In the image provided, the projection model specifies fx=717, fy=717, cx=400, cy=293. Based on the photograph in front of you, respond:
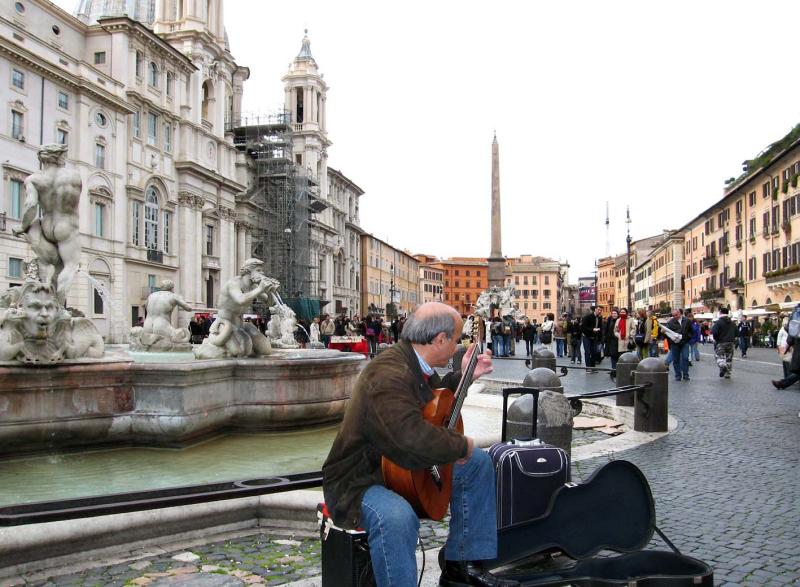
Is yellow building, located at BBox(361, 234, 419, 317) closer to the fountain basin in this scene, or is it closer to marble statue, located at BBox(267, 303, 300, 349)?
marble statue, located at BBox(267, 303, 300, 349)

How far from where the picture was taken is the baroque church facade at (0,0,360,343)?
32.8 metres

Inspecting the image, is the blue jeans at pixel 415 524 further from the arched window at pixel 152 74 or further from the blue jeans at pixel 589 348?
the arched window at pixel 152 74

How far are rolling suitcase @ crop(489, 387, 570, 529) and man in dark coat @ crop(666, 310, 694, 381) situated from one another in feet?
43.3

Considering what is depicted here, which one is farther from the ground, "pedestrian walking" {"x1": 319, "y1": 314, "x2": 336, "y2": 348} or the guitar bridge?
"pedestrian walking" {"x1": 319, "y1": 314, "x2": 336, "y2": 348}

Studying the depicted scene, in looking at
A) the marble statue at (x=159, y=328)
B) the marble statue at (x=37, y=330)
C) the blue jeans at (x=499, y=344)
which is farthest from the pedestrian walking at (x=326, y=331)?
the marble statue at (x=37, y=330)

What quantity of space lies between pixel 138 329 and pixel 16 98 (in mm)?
28300

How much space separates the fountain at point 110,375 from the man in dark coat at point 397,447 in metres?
4.29

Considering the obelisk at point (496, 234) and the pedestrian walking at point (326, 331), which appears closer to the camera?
the pedestrian walking at point (326, 331)

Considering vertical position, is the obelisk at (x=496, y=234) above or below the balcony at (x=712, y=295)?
above

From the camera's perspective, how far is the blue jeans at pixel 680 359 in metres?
16.0

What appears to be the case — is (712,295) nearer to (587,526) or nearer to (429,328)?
(587,526)

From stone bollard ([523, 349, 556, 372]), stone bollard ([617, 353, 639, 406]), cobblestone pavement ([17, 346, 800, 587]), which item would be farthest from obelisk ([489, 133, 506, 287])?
cobblestone pavement ([17, 346, 800, 587])

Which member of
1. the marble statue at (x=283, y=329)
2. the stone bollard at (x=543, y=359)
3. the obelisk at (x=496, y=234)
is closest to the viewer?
the stone bollard at (x=543, y=359)

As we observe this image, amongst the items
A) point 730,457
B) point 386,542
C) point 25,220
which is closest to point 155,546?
point 386,542
